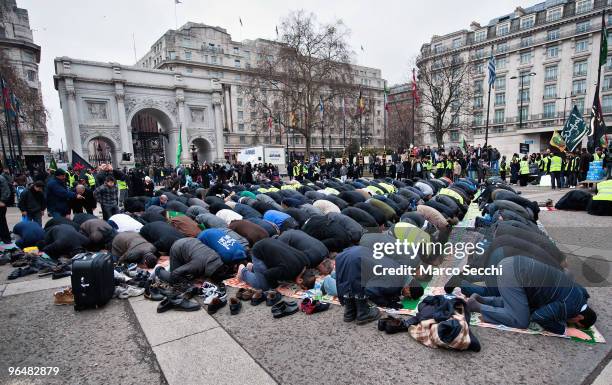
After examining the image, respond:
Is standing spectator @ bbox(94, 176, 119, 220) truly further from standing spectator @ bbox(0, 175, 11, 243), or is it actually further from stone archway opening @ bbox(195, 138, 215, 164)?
stone archway opening @ bbox(195, 138, 215, 164)

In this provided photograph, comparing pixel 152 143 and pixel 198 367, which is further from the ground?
pixel 152 143

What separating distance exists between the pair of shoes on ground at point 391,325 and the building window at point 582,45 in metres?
61.9

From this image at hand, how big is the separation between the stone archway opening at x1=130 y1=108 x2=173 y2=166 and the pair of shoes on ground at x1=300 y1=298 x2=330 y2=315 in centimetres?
2882

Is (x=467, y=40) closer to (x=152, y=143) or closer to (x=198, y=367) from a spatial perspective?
(x=152, y=143)

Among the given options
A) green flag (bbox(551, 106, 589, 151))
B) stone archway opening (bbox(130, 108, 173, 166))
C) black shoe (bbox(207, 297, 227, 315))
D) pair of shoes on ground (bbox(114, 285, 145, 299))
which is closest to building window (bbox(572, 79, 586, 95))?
green flag (bbox(551, 106, 589, 151))

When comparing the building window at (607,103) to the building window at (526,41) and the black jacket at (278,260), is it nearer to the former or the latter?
the building window at (526,41)

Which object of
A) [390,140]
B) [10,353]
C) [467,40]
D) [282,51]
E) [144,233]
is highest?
[467,40]

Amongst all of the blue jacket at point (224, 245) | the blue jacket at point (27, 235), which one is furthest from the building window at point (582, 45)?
the blue jacket at point (27, 235)

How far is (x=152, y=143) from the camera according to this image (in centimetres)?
6322

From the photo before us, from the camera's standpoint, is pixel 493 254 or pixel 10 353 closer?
pixel 10 353

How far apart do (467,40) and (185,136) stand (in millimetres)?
51955

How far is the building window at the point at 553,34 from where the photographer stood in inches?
1889

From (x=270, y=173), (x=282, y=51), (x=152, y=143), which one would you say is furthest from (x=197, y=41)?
(x=270, y=173)

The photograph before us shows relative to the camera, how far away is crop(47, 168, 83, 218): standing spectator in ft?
27.2
